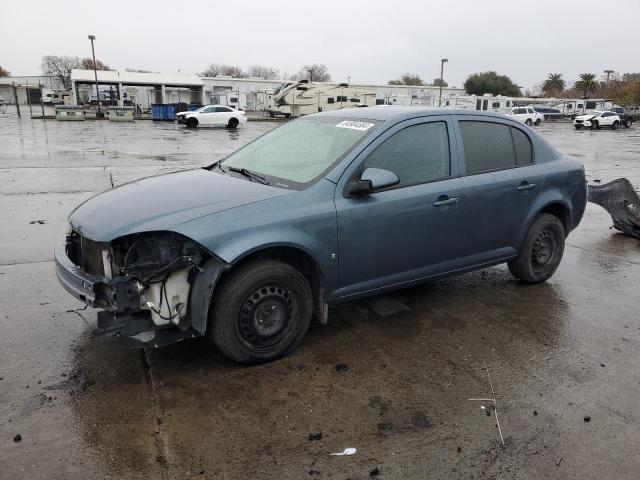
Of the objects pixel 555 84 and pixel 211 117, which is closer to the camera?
pixel 211 117

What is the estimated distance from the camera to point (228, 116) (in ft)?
116

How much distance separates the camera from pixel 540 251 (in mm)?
5352

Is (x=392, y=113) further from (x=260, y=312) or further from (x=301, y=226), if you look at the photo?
(x=260, y=312)

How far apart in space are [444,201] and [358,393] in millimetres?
1734

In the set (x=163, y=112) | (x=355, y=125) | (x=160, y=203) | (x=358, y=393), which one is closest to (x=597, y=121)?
(x=163, y=112)

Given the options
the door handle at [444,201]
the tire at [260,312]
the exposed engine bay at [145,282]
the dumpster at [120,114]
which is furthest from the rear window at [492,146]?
the dumpster at [120,114]

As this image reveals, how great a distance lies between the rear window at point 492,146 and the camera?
4652 mm

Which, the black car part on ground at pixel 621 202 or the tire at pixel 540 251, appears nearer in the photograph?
the tire at pixel 540 251

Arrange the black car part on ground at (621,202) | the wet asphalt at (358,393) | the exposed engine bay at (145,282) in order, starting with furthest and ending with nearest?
the black car part on ground at (621,202), the exposed engine bay at (145,282), the wet asphalt at (358,393)

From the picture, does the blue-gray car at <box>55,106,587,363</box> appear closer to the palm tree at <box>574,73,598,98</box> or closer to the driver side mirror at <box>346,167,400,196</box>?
the driver side mirror at <box>346,167,400,196</box>

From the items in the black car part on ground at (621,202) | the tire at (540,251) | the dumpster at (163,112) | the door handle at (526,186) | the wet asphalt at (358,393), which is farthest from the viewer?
the dumpster at (163,112)

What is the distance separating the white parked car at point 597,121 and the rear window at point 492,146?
4566 cm

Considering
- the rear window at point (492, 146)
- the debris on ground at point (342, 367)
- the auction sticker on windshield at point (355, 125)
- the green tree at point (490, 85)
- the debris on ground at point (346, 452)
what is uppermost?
the green tree at point (490, 85)

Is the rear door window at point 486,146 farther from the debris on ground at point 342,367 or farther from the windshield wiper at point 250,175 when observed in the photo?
the debris on ground at point 342,367
